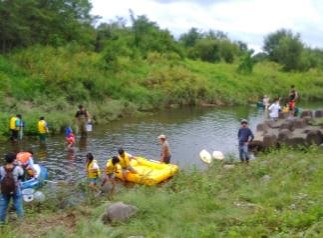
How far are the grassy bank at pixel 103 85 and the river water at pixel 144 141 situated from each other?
2072 millimetres

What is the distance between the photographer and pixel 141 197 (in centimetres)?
1295

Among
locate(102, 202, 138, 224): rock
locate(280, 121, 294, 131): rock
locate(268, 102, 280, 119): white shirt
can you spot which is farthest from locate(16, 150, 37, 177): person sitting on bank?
locate(268, 102, 280, 119): white shirt

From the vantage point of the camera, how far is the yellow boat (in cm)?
1650

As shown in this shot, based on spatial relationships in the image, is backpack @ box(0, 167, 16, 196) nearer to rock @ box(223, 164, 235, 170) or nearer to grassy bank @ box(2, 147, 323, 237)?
grassy bank @ box(2, 147, 323, 237)

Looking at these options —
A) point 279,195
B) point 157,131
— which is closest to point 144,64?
point 157,131

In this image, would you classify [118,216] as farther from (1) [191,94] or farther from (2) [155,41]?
(2) [155,41]

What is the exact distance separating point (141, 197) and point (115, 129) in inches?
665

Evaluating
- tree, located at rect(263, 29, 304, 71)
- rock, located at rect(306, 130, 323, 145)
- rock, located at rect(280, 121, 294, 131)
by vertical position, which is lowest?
rock, located at rect(306, 130, 323, 145)

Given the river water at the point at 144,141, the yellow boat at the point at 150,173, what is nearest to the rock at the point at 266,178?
the yellow boat at the point at 150,173

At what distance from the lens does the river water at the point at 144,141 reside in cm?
2066

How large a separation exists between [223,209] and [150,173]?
18.0ft

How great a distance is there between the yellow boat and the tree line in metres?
22.4

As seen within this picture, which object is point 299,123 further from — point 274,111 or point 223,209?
point 223,209

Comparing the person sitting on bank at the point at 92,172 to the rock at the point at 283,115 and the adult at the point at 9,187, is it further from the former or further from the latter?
the rock at the point at 283,115
